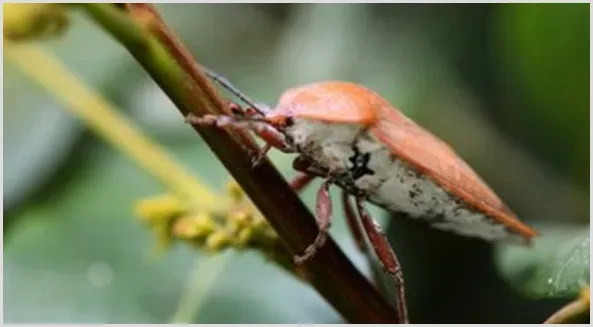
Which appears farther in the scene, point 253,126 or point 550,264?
point 550,264

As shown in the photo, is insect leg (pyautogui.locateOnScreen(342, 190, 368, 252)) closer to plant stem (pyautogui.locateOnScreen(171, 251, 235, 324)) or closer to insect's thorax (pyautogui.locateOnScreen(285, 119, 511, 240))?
insect's thorax (pyautogui.locateOnScreen(285, 119, 511, 240))

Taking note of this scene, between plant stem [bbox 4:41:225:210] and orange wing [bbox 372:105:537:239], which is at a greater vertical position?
plant stem [bbox 4:41:225:210]

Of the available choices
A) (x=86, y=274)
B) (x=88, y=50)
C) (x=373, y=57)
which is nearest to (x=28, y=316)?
(x=86, y=274)

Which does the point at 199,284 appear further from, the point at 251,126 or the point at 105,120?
the point at 251,126

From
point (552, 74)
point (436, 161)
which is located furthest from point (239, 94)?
point (552, 74)

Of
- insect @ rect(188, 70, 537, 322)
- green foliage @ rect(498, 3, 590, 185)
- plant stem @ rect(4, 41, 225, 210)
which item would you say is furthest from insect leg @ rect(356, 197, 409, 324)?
green foliage @ rect(498, 3, 590, 185)

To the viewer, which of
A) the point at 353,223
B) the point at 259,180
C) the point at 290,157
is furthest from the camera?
the point at 290,157

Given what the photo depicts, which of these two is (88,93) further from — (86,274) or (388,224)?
(388,224)
